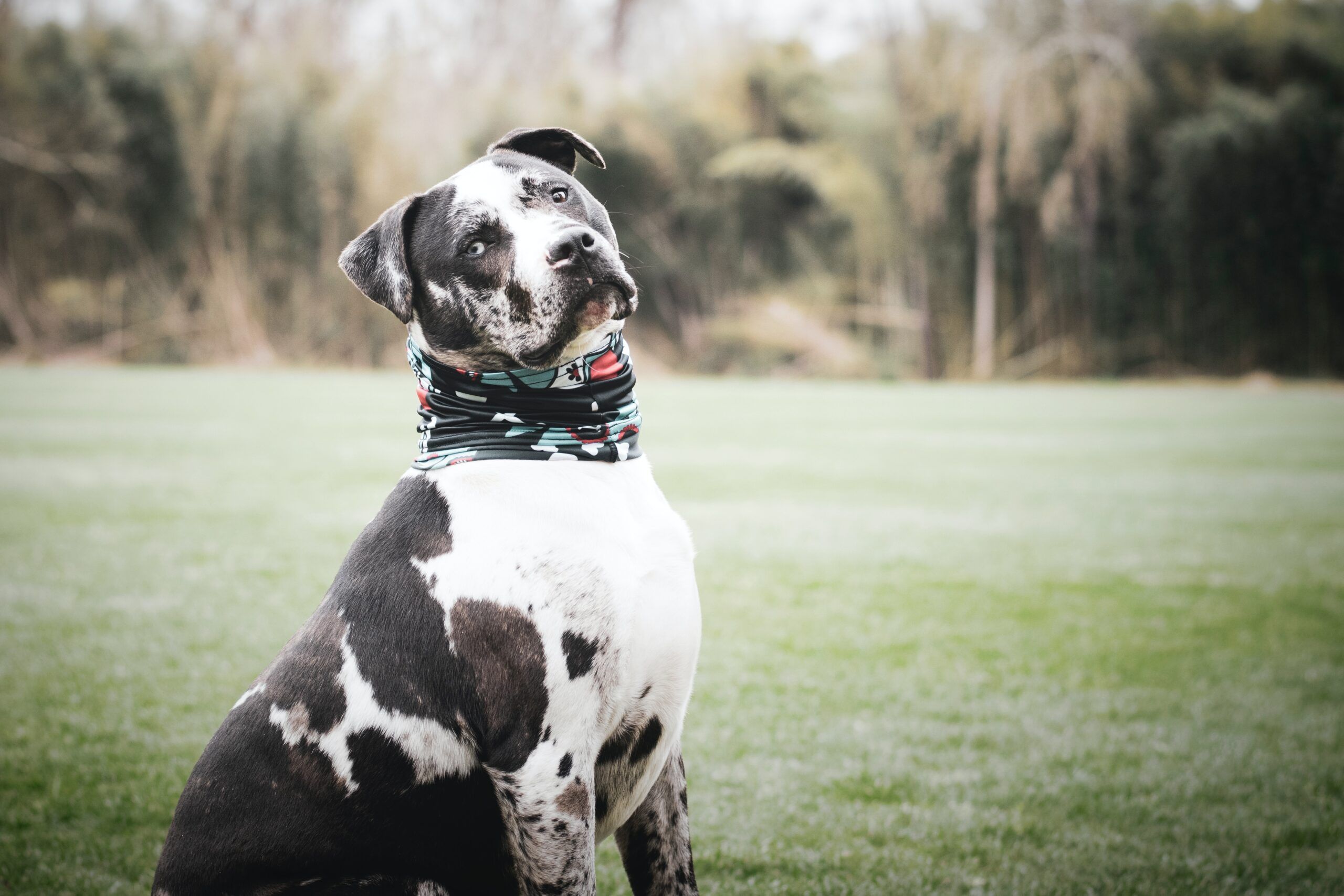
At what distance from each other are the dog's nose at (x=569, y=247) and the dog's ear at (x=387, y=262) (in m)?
0.22

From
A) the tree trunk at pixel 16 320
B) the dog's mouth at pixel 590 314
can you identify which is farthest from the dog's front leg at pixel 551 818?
the tree trunk at pixel 16 320

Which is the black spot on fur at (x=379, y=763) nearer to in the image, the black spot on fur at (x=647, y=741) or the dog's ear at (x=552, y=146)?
the black spot on fur at (x=647, y=741)

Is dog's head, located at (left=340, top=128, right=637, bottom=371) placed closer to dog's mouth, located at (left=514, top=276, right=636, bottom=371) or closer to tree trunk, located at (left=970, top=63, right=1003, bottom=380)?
dog's mouth, located at (left=514, top=276, right=636, bottom=371)

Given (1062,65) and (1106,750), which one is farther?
(1062,65)

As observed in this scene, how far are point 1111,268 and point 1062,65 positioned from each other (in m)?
3.44

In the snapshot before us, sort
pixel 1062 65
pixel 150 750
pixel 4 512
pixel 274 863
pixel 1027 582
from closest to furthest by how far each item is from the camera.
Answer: pixel 274 863 < pixel 150 750 < pixel 1027 582 < pixel 4 512 < pixel 1062 65

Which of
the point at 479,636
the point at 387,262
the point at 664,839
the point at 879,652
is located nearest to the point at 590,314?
the point at 387,262

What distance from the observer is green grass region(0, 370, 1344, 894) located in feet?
7.66

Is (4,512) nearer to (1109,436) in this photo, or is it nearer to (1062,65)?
(1109,436)

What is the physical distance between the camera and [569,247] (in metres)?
1.53

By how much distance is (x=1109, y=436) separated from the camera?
409 inches

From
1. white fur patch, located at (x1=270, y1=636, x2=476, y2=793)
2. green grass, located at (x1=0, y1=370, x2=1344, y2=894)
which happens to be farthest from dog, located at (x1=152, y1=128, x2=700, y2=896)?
green grass, located at (x1=0, y1=370, x2=1344, y2=894)

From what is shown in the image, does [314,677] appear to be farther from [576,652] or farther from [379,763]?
[576,652]

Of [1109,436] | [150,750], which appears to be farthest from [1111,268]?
[150,750]
